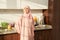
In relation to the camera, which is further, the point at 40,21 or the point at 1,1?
the point at 40,21

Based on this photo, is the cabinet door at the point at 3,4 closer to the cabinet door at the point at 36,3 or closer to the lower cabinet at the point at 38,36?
the cabinet door at the point at 36,3

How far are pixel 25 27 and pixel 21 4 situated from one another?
72 centimetres

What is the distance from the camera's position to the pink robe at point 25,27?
3.31 metres

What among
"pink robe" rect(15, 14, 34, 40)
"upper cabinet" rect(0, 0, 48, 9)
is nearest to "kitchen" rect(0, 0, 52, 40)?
"upper cabinet" rect(0, 0, 48, 9)

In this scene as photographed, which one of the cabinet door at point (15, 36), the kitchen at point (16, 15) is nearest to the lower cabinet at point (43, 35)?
the kitchen at point (16, 15)

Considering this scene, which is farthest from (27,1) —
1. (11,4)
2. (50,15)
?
(50,15)

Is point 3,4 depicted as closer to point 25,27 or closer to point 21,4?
point 21,4

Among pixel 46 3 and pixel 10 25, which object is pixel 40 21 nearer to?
pixel 46 3

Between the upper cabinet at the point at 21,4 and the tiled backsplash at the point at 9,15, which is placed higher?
the upper cabinet at the point at 21,4

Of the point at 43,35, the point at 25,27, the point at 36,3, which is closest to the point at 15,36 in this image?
the point at 25,27

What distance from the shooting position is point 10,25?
3707 mm

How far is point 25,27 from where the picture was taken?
3.32 metres

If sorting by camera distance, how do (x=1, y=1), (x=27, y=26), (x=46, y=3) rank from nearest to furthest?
1. (x=27, y=26)
2. (x=1, y=1)
3. (x=46, y=3)

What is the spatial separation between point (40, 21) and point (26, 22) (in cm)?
88
